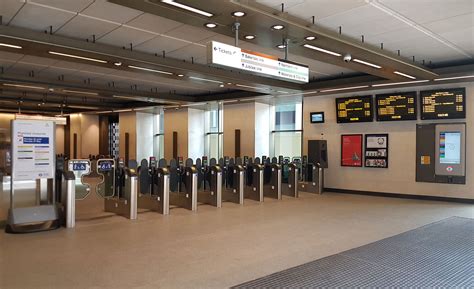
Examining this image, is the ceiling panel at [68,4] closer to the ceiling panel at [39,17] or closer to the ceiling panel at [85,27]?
the ceiling panel at [39,17]

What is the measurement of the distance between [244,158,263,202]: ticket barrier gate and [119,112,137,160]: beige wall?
845 cm

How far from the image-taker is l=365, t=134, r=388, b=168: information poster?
32.1ft

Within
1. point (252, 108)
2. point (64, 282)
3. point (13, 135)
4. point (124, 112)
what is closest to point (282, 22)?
point (64, 282)

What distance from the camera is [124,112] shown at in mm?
17281

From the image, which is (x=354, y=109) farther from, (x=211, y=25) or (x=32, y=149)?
(x=32, y=149)

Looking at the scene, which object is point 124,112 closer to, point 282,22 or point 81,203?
point 81,203

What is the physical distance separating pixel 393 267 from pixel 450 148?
19.5ft

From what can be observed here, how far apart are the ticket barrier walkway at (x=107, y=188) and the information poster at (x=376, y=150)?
6373mm

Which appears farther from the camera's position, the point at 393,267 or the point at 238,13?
the point at 238,13

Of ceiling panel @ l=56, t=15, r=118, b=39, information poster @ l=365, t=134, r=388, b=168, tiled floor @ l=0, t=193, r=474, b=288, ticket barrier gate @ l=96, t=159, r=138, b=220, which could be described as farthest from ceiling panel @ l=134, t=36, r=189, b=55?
information poster @ l=365, t=134, r=388, b=168

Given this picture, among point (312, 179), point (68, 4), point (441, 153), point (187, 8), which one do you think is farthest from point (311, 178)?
point (68, 4)

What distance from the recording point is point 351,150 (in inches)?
411

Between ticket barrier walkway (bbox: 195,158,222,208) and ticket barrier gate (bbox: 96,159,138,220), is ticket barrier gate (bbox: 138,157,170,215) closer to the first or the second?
ticket barrier gate (bbox: 96,159,138,220)

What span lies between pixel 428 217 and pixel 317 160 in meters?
4.29
